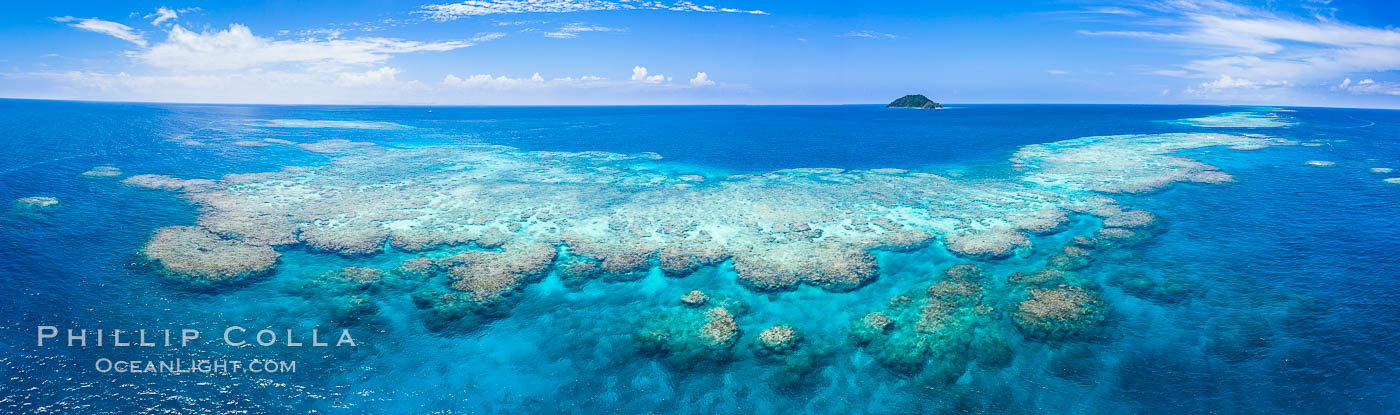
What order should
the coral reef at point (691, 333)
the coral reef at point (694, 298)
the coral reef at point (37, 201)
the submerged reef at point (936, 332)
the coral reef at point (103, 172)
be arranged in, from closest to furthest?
the submerged reef at point (936, 332)
the coral reef at point (691, 333)
the coral reef at point (694, 298)
the coral reef at point (37, 201)
the coral reef at point (103, 172)

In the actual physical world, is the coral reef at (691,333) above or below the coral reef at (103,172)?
below

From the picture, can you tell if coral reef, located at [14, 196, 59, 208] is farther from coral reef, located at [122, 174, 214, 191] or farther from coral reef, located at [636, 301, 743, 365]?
coral reef, located at [636, 301, 743, 365]

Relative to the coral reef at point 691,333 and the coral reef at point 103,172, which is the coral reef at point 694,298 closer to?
the coral reef at point 691,333

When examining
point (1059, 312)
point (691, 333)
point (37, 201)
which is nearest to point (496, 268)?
point (691, 333)

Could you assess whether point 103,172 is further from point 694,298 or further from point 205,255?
point 694,298

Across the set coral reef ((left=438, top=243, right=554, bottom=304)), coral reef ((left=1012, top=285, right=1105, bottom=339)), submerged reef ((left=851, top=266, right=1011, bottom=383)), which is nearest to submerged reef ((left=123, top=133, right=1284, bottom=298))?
coral reef ((left=438, top=243, right=554, bottom=304))

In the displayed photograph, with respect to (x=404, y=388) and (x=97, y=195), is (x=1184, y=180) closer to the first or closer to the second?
(x=404, y=388)

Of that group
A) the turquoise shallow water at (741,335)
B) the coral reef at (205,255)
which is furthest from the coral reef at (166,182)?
the coral reef at (205,255)
